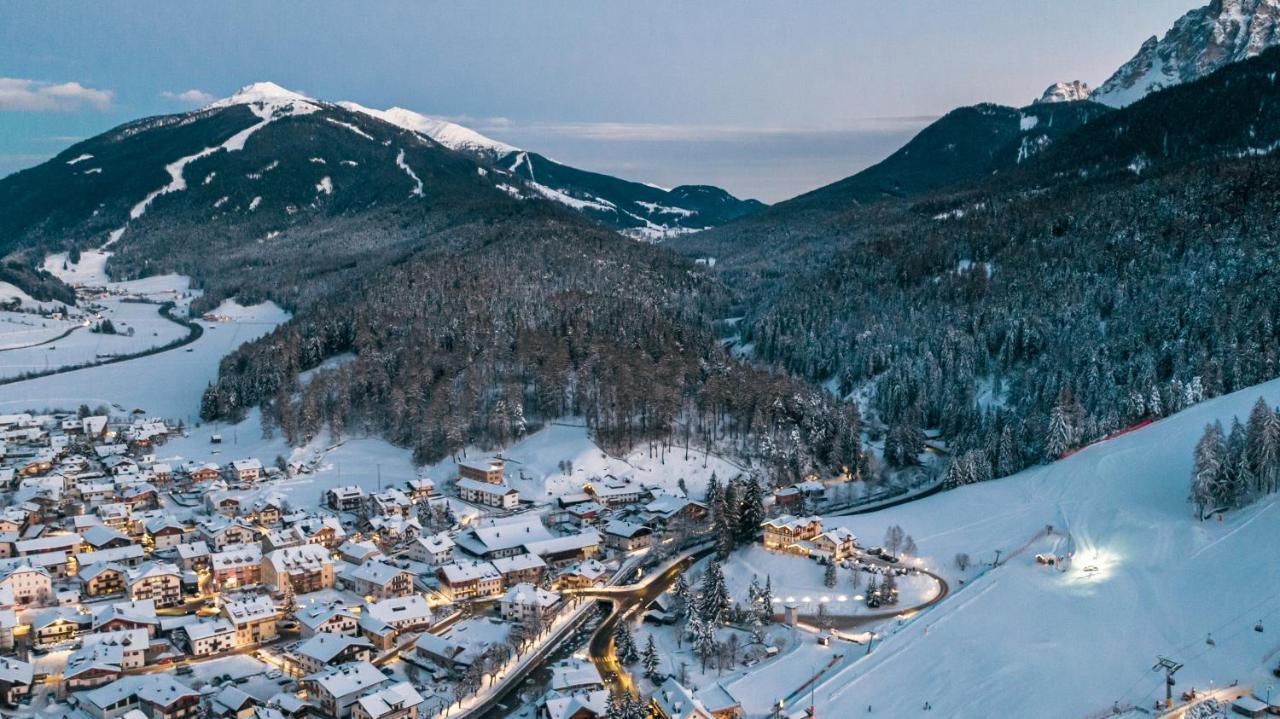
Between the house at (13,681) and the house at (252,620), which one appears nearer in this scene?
the house at (13,681)

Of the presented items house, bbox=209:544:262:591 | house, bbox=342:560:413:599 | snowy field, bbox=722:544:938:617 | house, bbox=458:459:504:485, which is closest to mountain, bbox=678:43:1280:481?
snowy field, bbox=722:544:938:617

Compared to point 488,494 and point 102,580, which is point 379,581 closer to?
point 102,580

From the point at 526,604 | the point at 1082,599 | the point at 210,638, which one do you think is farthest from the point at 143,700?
the point at 1082,599

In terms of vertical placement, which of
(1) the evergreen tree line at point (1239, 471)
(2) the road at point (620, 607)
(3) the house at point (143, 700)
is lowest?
(2) the road at point (620, 607)

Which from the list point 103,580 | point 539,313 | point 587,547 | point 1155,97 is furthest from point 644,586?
point 1155,97

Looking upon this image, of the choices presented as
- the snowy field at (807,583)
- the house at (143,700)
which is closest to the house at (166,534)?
the house at (143,700)

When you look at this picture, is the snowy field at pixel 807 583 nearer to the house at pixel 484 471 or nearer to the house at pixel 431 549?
the house at pixel 431 549

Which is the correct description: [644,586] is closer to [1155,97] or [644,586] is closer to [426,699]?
[426,699]
